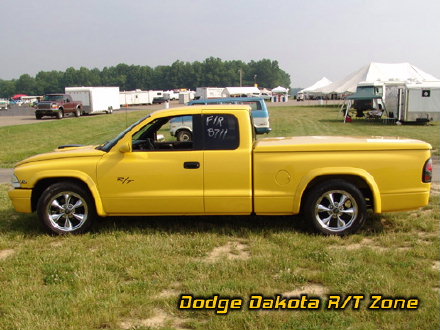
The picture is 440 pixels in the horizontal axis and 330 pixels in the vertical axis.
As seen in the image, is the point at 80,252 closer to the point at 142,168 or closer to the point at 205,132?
the point at 142,168

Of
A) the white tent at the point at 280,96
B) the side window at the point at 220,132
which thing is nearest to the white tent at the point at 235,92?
the white tent at the point at 280,96

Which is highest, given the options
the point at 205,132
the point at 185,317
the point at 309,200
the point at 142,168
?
the point at 205,132

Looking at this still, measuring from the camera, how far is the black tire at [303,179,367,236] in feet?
17.8

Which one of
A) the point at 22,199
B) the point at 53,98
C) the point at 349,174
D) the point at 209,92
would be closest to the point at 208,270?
the point at 349,174

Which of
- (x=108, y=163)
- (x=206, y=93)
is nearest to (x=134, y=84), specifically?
(x=206, y=93)

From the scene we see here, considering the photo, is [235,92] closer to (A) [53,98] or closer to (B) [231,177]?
(A) [53,98]

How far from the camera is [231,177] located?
5.43 metres

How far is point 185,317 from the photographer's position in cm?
363

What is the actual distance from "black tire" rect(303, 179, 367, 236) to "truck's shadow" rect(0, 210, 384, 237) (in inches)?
7.4

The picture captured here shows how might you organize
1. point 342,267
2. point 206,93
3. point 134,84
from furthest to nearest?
point 134,84 < point 206,93 < point 342,267

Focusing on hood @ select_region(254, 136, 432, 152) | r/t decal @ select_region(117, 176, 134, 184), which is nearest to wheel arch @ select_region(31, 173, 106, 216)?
r/t decal @ select_region(117, 176, 134, 184)

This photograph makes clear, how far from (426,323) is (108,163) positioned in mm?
3900

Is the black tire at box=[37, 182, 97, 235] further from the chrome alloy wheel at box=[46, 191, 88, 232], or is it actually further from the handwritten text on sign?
the handwritten text on sign

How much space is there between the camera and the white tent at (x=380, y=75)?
1702 inches
